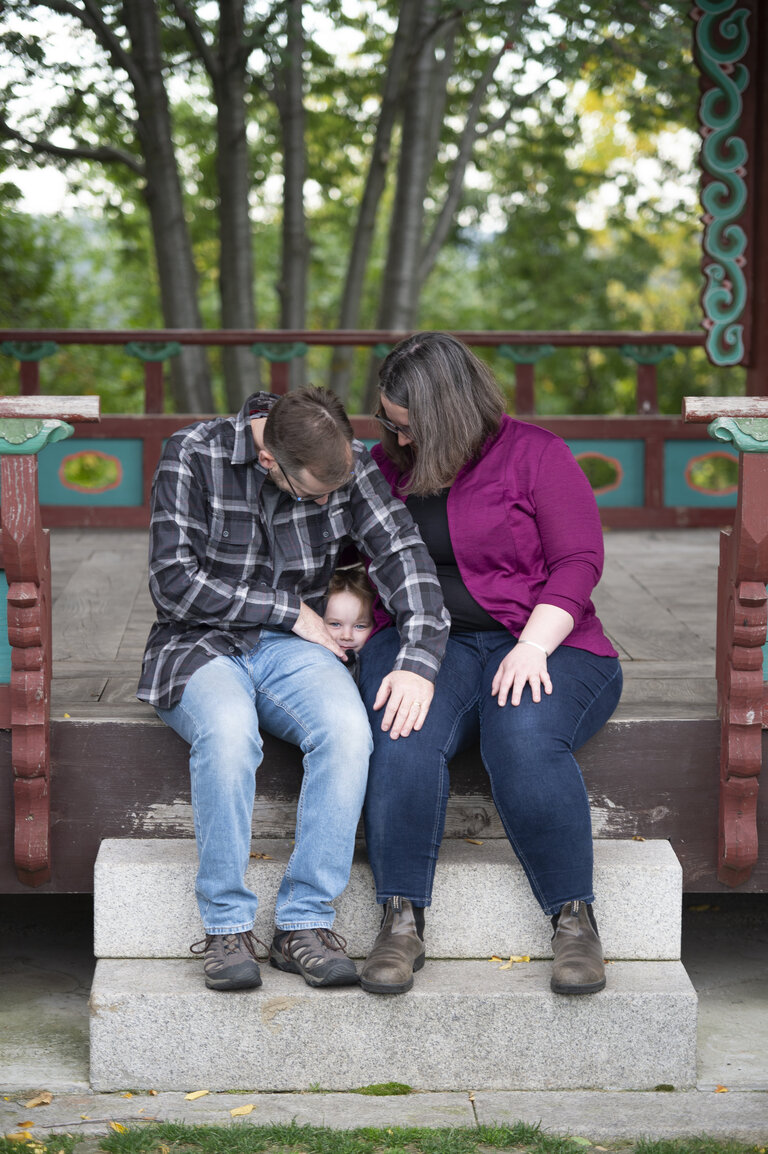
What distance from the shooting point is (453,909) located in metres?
3.04

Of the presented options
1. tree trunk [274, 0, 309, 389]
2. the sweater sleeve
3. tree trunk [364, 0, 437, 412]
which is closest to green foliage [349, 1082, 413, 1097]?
the sweater sleeve

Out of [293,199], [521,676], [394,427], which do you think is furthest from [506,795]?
[293,199]

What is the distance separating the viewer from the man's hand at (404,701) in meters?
2.93

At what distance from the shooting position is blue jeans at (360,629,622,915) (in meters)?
2.85

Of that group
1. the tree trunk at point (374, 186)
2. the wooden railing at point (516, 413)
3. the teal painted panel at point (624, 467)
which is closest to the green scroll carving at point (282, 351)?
the wooden railing at point (516, 413)

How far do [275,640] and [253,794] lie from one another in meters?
0.42

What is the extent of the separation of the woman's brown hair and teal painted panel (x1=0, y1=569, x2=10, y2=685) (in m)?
1.02

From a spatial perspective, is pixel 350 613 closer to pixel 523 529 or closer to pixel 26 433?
pixel 523 529

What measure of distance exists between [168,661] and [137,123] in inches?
238

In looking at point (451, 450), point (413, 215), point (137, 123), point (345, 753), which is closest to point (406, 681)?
point (345, 753)

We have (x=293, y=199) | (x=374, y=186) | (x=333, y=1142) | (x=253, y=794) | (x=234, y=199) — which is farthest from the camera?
(x=374, y=186)

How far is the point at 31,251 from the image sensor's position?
51.0 ft

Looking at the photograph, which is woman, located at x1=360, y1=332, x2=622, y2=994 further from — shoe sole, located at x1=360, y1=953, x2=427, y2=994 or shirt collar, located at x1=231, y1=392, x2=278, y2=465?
shirt collar, located at x1=231, y1=392, x2=278, y2=465

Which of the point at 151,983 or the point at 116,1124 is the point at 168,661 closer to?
the point at 151,983
